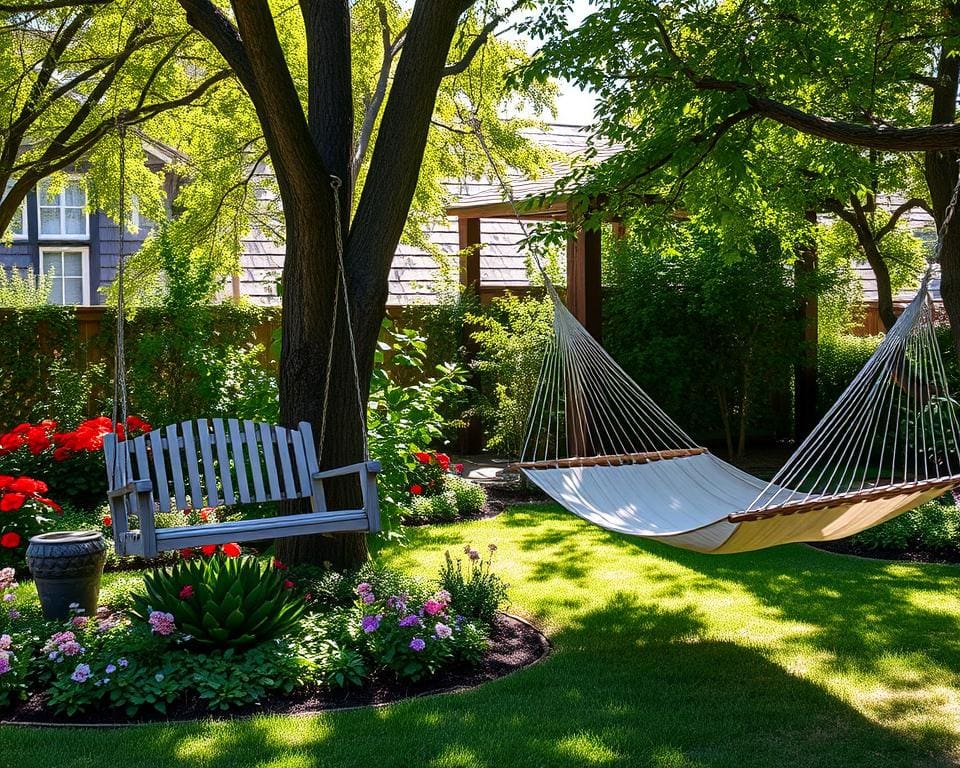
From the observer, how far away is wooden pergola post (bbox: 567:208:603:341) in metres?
8.80

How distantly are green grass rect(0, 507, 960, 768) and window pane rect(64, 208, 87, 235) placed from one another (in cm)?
1025

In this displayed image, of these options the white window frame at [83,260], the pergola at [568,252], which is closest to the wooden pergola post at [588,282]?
the pergola at [568,252]

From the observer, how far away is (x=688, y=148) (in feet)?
15.3

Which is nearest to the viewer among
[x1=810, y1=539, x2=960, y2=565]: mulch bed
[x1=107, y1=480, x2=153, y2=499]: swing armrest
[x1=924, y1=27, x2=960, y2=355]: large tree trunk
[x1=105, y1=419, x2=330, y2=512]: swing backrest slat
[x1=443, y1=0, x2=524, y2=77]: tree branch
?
[x1=107, y1=480, x2=153, y2=499]: swing armrest

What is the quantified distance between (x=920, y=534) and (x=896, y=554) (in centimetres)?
29

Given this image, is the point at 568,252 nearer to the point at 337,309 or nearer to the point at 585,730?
the point at 337,309

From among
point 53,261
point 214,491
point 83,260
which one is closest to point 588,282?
point 214,491

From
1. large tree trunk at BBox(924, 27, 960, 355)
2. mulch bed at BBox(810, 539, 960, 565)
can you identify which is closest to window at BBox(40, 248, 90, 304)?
mulch bed at BBox(810, 539, 960, 565)

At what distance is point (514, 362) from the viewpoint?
8.59 m

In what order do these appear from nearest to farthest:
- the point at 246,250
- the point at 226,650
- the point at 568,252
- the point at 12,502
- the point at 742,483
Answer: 1. the point at 226,650
2. the point at 12,502
3. the point at 742,483
4. the point at 568,252
5. the point at 246,250

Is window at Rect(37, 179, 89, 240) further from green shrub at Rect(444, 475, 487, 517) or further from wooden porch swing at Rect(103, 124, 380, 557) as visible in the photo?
wooden porch swing at Rect(103, 124, 380, 557)

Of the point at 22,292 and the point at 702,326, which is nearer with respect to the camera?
the point at 702,326

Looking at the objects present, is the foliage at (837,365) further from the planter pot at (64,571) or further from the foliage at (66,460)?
the planter pot at (64,571)

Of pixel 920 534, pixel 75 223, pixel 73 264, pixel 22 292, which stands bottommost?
pixel 920 534
